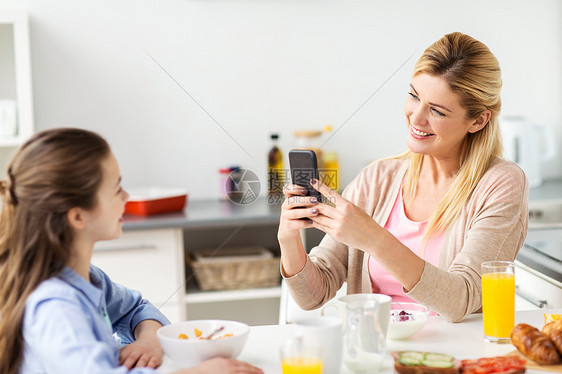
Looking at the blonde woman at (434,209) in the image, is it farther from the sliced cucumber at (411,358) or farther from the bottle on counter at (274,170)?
the bottle on counter at (274,170)

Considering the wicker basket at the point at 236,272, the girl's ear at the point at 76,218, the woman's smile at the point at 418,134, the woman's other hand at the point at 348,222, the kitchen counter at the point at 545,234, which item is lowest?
the wicker basket at the point at 236,272

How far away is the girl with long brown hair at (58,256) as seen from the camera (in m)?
0.98

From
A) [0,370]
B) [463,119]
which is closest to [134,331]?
[0,370]

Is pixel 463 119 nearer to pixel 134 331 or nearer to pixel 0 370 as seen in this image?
pixel 134 331

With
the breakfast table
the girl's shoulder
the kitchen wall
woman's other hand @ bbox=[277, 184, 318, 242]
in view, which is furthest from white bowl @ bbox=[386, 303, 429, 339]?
the kitchen wall

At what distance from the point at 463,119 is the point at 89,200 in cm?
95

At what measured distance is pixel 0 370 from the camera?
1.04 meters

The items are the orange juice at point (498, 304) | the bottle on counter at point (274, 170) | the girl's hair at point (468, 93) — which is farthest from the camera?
the bottle on counter at point (274, 170)

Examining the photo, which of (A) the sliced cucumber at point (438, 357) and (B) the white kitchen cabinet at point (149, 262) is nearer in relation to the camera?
(A) the sliced cucumber at point (438, 357)

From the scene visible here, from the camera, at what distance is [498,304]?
1.24m

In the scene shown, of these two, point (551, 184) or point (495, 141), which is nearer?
point (495, 141)

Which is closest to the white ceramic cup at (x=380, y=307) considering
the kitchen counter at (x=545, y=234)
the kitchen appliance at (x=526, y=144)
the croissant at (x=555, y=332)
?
the croissant at (x=555, y=332)

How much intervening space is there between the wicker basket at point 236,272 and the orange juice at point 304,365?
1560 millimetres

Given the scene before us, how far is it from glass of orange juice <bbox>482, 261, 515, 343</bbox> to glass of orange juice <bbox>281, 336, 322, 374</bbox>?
0.41 meters
